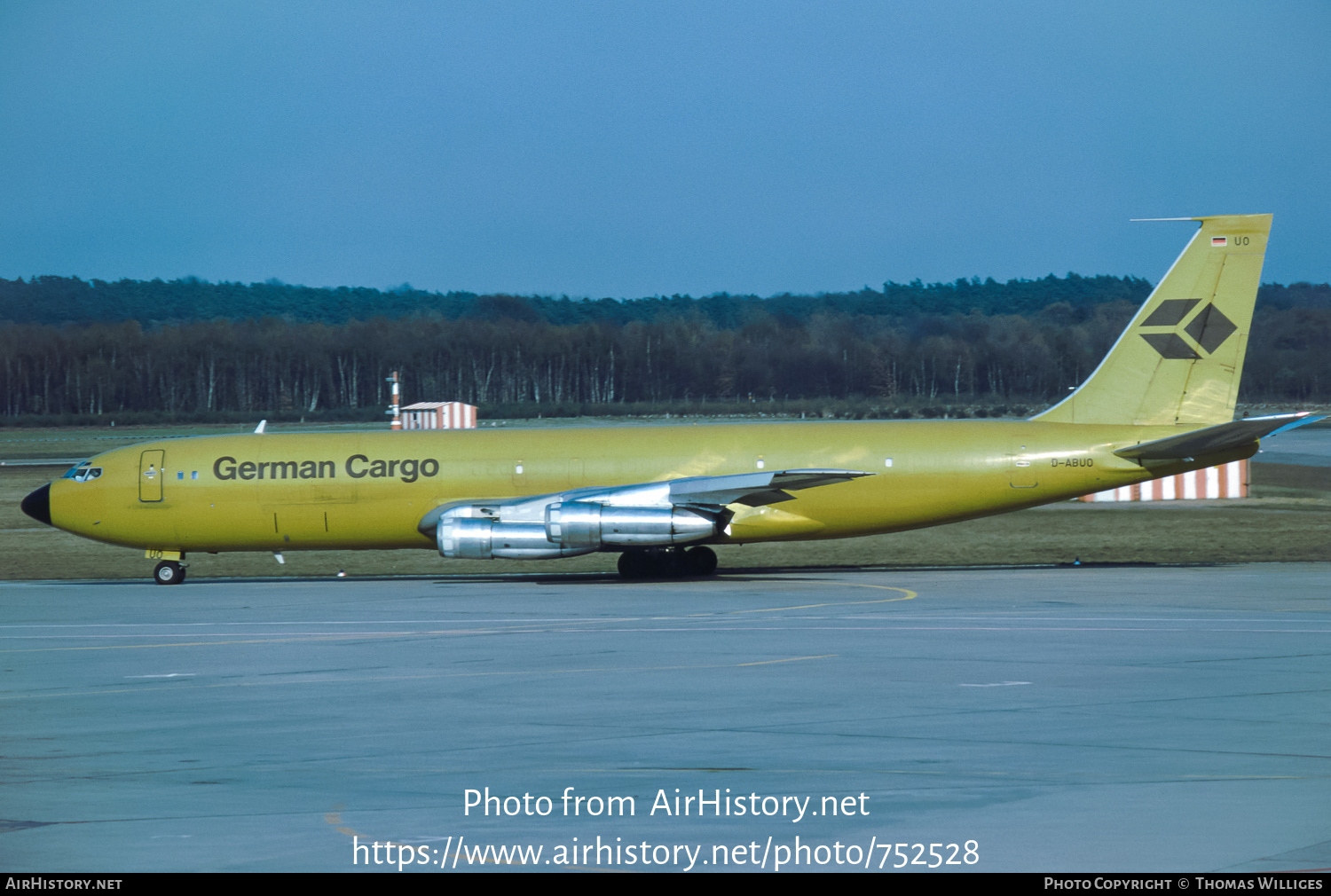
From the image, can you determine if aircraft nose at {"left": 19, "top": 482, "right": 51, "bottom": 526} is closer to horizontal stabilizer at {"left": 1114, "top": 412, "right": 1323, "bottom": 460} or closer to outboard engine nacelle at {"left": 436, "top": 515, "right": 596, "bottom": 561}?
outboard engine nacelle at {"left": 436, "top": 515, "right": 596, "bottom": 561}

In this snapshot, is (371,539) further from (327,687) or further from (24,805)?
(24,805)

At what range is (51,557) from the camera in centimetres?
4278

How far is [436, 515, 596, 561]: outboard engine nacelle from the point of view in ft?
105

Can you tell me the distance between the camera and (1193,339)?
3422 cm

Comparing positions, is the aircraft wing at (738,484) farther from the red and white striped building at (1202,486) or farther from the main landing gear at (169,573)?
the red and white striped building at (1202,486)

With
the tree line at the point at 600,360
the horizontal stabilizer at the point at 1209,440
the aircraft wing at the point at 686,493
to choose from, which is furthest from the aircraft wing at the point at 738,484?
the tree line at the point at 600,360

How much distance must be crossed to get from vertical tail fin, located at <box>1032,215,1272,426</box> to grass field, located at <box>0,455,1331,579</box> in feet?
14.3

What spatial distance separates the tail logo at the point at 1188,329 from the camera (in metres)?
34.1

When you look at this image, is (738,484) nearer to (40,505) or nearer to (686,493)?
(686,493)

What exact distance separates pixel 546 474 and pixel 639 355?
73.1m
